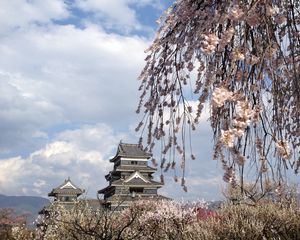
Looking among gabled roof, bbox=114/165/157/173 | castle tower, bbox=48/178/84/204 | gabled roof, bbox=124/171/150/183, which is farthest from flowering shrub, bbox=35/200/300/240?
castle tower, bbox=48/178/84/204

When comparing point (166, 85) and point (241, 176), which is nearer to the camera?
point (241, 176)

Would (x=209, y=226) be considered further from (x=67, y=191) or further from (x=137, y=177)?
(x=67, y=191)

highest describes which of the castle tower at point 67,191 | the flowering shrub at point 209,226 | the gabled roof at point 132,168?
the gabled roof at point 132,168

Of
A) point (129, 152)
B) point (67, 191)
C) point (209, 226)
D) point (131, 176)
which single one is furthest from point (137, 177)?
point (209, 226)

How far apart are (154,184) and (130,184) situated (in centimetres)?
237

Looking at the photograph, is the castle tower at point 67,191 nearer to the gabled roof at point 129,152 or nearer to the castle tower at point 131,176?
the castle tower at point 131,176

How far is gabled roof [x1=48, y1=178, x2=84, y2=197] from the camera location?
40.7 meters

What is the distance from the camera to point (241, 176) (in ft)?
8.68

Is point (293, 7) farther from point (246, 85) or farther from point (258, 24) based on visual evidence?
point (246, 85)

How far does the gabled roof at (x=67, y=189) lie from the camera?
40.7 m

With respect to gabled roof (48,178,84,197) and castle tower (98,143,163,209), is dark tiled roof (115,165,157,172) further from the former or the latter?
gabled roof (48,178,84,197)

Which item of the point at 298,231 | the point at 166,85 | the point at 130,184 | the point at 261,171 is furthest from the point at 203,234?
the point at 130,184

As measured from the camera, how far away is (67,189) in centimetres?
4128

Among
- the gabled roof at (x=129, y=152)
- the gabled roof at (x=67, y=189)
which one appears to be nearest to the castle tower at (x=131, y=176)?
the gabled roof at (x=129, y=152)
